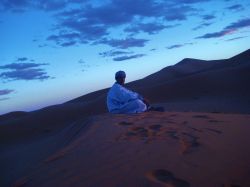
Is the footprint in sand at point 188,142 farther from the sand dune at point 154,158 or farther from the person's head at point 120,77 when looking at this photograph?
the person's head at point 120,77

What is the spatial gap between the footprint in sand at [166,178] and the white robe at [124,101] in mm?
5081

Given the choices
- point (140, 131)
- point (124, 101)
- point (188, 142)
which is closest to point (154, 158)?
point (188, 142)

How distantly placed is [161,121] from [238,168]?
295 cm

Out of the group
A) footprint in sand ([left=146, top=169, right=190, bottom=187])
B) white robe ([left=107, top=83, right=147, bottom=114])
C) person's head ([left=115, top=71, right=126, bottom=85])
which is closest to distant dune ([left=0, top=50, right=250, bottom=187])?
footprint in sand ([left=146, top=169, right=190, bottom=187])

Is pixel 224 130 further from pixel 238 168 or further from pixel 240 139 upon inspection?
pixel 238 168

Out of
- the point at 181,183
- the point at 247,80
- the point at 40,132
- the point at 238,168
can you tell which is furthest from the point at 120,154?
the point at 247,80

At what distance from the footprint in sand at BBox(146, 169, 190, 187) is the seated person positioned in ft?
16.7

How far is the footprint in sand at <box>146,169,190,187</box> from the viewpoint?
3.43 m

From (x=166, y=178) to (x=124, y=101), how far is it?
545cm

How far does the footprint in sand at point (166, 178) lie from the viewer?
11.3ft

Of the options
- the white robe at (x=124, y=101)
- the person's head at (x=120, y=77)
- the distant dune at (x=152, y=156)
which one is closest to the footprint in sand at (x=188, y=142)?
the distant dune at (x=152, y=156)

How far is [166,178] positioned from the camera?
3.59 metres

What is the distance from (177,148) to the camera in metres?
4.59

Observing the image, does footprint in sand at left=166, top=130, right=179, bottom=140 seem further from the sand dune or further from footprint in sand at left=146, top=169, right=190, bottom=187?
footprint in sand at left=146, top=169, right=190, bottom=187
